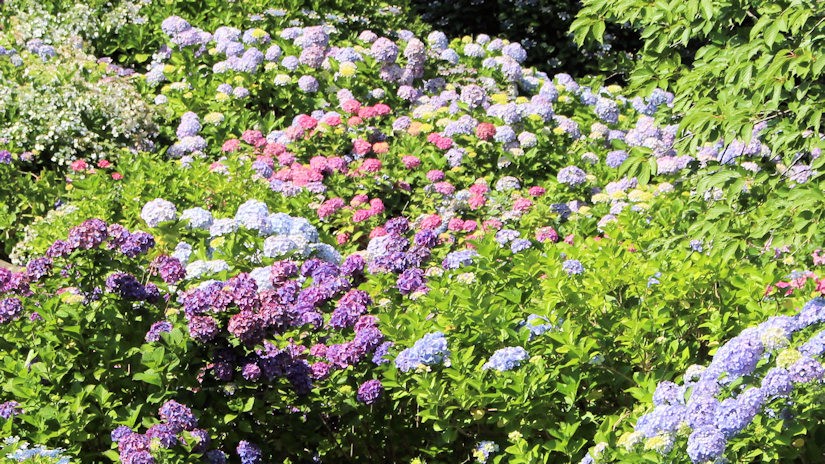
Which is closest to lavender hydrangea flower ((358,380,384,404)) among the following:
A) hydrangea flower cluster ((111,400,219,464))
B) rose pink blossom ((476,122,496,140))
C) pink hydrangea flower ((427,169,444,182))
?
hydrangea flower cluster ((111,400,219,464))

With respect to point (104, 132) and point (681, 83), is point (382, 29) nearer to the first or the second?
point (104, 132)

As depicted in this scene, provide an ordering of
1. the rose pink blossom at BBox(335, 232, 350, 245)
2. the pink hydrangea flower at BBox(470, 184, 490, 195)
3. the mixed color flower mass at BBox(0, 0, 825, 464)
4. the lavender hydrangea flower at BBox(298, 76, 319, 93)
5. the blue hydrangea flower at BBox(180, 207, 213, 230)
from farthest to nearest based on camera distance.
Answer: the lavender hydrangea flower at BBox(298, 76, 319, 93) → the pink hydrangea flower at BBox(470, 184, 490, 195) → the rose pink blossom at BBox(335, 232, 350, 245) → the blue hydrangea flower at BBox(180, 207, 213, 230) → the mixed color flower mass at BBox(0, 0, 825, 464)

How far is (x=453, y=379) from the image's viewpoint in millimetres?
3416

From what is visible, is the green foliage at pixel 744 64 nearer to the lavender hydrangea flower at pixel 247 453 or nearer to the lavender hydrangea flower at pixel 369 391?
the lavender hydrangea flower at pixel 369 391

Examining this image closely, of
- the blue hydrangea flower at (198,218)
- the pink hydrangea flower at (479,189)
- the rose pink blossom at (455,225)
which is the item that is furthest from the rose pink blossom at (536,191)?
the blue hydrangea flower at (198,218)

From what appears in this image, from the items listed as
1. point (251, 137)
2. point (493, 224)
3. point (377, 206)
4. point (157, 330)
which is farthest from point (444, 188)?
point (157, 330)

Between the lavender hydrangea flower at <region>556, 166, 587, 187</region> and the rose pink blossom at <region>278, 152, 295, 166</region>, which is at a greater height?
the rose pink blossom at <region>278, 152, 295, 166</region>

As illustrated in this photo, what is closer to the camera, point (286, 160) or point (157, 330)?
point (157, 330)

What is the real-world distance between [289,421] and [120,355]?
2.01 ft

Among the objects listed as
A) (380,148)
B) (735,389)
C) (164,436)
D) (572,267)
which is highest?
(735,389)

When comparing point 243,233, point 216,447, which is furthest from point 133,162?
point 216,447

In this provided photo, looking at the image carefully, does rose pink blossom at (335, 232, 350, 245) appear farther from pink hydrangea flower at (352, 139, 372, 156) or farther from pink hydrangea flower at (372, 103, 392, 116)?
pink hydrangea flower at (372, 103, 392, 116)

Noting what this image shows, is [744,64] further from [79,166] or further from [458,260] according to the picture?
[79,166]

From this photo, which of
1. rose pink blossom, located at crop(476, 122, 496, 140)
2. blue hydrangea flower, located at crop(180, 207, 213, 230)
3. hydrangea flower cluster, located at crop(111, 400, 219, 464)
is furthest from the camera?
rose pink blossom, located at crop(476, 122, 496, 140)
